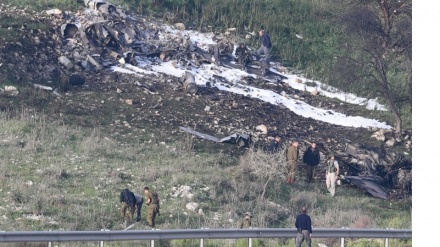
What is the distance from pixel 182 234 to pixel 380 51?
675 inches

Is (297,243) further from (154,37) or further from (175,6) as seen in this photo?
(175,6)

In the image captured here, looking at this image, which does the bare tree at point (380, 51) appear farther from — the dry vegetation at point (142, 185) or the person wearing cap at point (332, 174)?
the dry vegetation at point (142, 185)

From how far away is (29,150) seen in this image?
24828 mm

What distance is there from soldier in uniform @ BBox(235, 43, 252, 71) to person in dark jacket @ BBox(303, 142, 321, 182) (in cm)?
888

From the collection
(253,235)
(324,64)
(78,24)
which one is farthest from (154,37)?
(253,235)

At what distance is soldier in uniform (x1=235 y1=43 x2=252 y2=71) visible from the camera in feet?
112

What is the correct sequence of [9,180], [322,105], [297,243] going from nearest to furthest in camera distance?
[297,243] → [9,180] → [322,105]

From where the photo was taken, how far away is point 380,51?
3375cm

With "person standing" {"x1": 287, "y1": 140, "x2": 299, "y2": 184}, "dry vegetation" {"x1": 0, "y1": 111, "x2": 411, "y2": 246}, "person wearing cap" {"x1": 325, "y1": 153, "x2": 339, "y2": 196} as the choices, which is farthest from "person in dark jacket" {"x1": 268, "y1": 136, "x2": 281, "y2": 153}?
"person wearing cap" {"x1": 325, "y1": 153, "x2": 339, "y2": 196}

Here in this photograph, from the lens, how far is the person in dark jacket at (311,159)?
84.0 ft

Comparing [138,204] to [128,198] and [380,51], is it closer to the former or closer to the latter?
[128,198]

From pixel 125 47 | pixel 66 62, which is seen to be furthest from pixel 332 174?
pixel 125 47

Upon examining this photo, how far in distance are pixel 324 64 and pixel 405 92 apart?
11.9 feet

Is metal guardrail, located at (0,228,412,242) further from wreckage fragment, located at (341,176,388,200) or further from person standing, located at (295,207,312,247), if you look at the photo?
wreckage fragment, located at (341,176,388,200)
